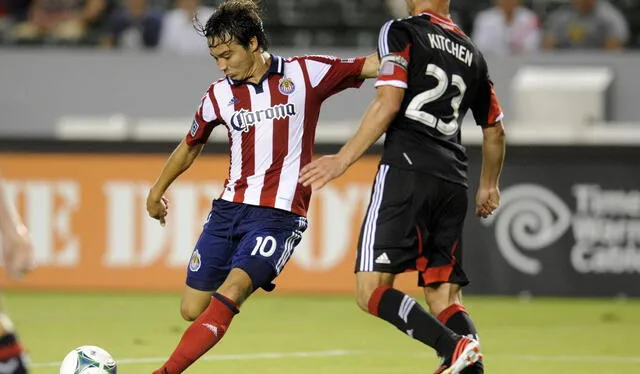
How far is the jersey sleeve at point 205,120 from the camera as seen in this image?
756cm

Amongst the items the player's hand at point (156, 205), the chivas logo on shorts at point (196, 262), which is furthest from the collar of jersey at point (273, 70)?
the chivas logo on shorts at point (196, 262)

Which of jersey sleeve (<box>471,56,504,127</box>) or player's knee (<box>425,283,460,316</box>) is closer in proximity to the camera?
player's knee (<box>425,283,460,316</box>)

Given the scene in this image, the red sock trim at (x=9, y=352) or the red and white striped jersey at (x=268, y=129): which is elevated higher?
the red and white striped jersey at (x=268, y=129)

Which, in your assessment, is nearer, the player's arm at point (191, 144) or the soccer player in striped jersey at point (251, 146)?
the soccer player in striped jersey at point (251, 146)

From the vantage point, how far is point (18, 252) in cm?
494

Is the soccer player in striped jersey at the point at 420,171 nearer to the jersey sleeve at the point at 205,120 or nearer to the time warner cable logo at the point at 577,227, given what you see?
the jersey sleeve at the point at 205,120

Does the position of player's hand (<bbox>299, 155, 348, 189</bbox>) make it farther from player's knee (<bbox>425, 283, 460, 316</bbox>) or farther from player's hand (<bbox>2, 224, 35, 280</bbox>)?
player's hand (<bbox>2, 224, 35, 280</bbox>)

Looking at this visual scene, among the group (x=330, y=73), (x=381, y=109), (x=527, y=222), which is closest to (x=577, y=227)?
(x=527, y=222)

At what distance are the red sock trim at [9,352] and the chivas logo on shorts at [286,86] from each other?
8.64 ft

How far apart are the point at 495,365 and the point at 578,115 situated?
21.4 ft

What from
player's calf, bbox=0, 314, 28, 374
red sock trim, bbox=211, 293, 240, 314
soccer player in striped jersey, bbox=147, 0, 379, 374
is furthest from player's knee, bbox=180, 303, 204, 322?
player's calf, bbox=0, 314, 28, 374

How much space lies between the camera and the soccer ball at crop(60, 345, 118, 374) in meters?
7.14

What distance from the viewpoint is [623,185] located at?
12883mm

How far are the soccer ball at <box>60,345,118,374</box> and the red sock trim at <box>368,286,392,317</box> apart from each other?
150cm
